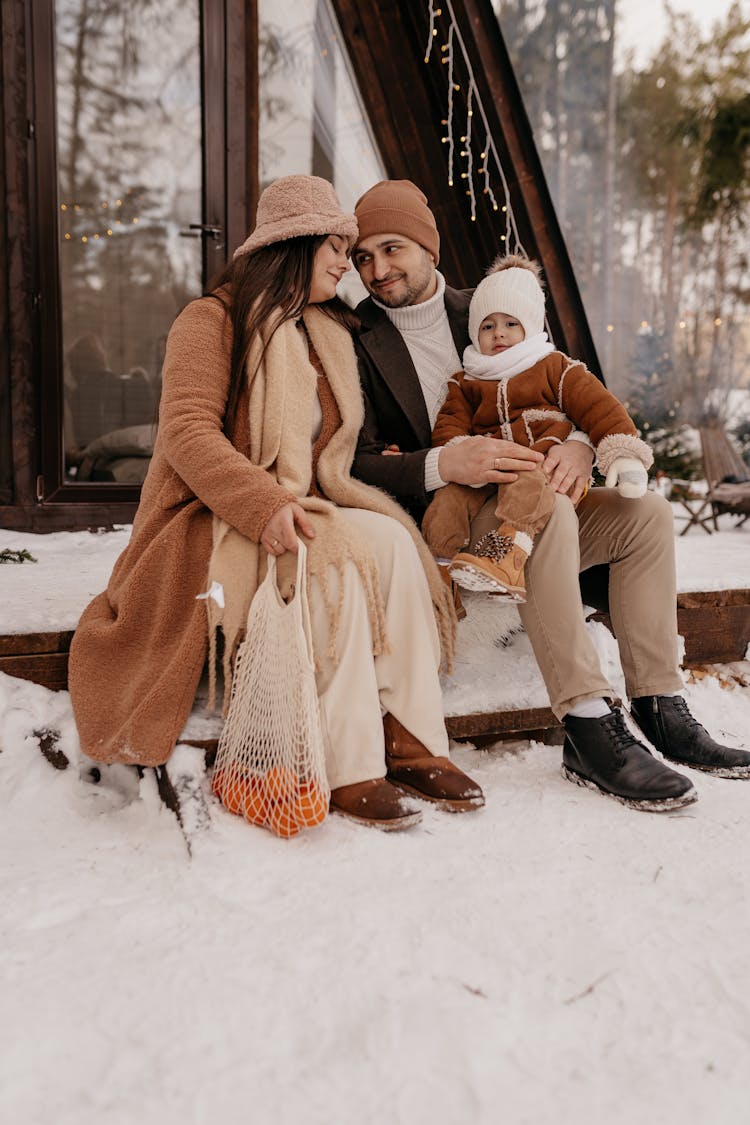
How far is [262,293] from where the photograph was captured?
6.50 feet

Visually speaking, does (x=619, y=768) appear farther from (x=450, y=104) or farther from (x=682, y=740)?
(x=450, y=104)

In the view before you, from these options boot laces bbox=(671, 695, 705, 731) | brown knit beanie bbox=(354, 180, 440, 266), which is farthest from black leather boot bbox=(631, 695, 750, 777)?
brown knit beanie bbox=(354, 180, 440, 266)

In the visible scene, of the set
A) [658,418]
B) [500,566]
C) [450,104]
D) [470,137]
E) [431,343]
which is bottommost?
[500,566]

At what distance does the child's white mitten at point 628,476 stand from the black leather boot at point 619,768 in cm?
52

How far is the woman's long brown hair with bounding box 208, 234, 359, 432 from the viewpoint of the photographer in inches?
75.7

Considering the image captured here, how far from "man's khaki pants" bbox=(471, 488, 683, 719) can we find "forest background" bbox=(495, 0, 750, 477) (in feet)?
41.8

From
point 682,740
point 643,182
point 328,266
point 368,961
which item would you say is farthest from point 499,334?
point 643,182

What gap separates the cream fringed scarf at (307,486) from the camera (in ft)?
5.64


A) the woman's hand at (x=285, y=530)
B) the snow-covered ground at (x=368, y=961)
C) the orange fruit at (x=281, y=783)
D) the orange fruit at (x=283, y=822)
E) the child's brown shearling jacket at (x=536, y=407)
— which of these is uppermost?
the child's brown shearling jacket at (x=536, y=407)

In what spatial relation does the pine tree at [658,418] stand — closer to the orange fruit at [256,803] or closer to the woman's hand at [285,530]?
the woman's hand at [285,530]

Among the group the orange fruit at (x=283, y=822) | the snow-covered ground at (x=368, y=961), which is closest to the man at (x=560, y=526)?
the snow-covered ground at (x=368, y=961)

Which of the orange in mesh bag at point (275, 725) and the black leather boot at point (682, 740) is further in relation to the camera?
the black leather boot at point (682, 740)

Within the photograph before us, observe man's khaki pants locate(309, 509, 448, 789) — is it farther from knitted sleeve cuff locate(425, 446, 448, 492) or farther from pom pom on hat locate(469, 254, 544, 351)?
pom pom on hat locate(469, 254, 544, 351)

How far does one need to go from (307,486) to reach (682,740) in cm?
108
